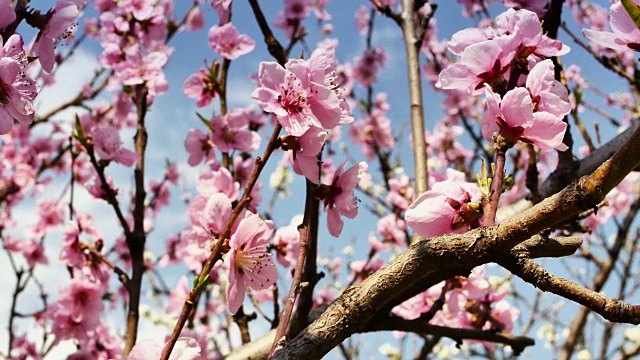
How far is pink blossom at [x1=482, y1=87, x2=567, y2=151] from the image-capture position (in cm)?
107

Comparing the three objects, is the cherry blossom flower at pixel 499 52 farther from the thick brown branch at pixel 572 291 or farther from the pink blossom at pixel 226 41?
the pink blossom at pixel 226 41

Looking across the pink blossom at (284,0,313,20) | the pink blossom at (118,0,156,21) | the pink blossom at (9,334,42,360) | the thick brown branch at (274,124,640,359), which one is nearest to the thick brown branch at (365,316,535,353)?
the thick brown branch at (274,124,640,359)

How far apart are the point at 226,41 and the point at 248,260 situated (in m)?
1.44

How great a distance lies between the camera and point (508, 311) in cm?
234

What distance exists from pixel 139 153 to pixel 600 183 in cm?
211

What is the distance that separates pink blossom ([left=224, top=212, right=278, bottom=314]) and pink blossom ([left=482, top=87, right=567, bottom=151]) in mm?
547

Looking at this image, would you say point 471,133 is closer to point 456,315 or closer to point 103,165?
point 456,315

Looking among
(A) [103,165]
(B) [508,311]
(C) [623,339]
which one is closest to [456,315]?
(B) [508,311]

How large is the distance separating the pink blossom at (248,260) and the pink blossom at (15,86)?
0.53m

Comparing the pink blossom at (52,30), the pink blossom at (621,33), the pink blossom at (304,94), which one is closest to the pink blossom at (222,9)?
the pink blossom at (52,30)

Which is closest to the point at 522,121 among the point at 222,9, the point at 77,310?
the point at 222,9

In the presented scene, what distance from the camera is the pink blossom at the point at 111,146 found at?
2.39m

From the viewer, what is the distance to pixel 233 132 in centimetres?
226

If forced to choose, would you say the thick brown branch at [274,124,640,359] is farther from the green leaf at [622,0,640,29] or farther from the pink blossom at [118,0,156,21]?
the pink blossom at [118,0,156,21]
